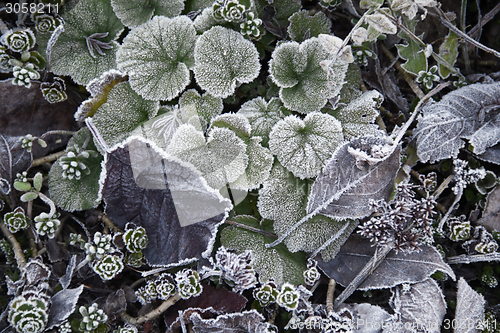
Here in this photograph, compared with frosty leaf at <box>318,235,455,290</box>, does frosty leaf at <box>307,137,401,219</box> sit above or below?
above

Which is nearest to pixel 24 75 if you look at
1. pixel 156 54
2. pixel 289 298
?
pixel 156 54

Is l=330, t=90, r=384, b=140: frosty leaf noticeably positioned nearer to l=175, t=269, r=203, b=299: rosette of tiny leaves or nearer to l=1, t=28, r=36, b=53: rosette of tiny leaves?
l=175, t=269, r=203, b=299: rosette of tiny leaves

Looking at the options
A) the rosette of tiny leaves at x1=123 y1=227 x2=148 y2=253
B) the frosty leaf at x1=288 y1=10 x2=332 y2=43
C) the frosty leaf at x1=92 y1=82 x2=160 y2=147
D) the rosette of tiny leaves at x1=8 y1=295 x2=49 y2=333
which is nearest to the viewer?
the rosette of tiny leaves at x1=8 y1=295 x2=49 y2=333

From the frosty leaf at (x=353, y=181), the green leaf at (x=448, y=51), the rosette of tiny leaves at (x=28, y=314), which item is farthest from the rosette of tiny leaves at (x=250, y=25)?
the rosette of tiny leaves at (x=28, y=314)

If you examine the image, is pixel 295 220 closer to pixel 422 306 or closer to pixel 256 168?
pixel 256 168

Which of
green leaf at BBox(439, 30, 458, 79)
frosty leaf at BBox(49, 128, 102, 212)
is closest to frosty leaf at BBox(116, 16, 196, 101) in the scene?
frosty leaf at BBox(49, 128, 102, 212)

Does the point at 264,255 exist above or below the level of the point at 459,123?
below

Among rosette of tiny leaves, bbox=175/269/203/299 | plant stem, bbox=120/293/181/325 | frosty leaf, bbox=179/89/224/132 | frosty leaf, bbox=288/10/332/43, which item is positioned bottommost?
plant stem, bbox=120/293/181/325
